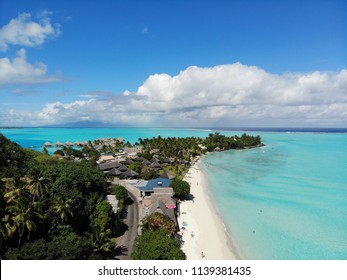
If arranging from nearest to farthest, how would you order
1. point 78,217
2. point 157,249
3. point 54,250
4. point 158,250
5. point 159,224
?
point 54,250 < point 158,250 < point 157,249 < point 159,224 < point 78,217

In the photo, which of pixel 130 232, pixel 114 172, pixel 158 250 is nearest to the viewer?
pixel 158 250

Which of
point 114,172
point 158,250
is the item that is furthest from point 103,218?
point 114,172

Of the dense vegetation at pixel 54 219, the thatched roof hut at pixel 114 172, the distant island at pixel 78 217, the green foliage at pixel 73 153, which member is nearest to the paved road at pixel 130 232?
the distant island at pixel 78 217

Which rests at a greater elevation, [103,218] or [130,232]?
[103,218]

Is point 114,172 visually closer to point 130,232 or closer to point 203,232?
point 130,232

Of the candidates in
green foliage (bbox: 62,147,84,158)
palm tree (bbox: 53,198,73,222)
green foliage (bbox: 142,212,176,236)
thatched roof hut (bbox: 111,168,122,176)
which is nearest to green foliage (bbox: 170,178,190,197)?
green foliage (bbox: 142,212,176,236)

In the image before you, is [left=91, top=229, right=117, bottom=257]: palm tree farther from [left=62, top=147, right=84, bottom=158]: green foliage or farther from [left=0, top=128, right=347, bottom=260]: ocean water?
[left=62, top=147, right=84, bottom=158]: green foliage

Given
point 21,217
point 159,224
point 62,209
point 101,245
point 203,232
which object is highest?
point 21,217
